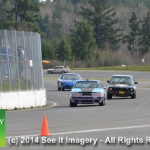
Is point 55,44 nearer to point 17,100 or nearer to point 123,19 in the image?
point 123,19

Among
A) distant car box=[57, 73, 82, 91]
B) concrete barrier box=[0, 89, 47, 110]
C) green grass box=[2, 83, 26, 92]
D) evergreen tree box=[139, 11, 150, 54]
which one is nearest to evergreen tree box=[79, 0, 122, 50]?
evergreen tree box=[139, 11, 150, 54]

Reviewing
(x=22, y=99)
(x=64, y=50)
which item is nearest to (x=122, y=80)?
(x=22, y=99)

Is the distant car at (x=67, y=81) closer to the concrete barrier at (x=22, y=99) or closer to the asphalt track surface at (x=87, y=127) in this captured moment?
the concrete barrier at (x=22, y=99)

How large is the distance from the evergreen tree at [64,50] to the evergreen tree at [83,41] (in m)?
2.36

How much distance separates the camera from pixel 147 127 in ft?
39.3

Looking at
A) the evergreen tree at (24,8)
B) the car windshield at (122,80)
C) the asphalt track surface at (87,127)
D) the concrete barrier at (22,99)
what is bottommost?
the asphalt track surface at (87,127)

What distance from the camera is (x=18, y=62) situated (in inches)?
747

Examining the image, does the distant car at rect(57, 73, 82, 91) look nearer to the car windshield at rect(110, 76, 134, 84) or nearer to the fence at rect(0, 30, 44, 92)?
the car windshield at rect(110, 76, 134, 84)

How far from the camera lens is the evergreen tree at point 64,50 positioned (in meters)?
90.1

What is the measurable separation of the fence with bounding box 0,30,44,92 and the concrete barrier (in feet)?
0.83

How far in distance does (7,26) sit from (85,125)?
6957 cm

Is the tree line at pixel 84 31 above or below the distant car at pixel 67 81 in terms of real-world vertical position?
above

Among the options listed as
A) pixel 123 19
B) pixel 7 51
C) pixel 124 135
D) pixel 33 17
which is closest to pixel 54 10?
pixel 123 19

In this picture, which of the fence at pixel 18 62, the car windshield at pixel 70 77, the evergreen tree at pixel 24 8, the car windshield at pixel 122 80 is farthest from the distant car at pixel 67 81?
the evergreen tree at pixel 24 8
